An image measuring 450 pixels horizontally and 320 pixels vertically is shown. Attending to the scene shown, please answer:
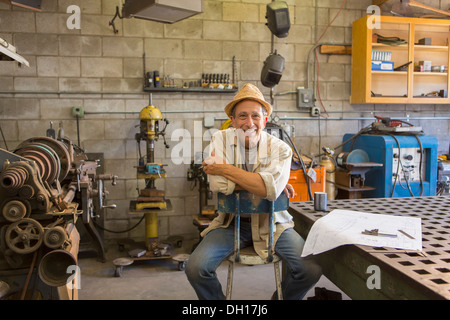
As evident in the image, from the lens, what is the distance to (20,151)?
2064mm

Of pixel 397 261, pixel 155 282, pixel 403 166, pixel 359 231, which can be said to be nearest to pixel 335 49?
pixel 403 166

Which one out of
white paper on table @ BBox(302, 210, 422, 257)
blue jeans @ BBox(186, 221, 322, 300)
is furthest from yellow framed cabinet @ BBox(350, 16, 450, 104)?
white paper on table @ BBox(302, 210, 422, 257)

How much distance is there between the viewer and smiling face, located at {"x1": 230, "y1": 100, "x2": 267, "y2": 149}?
2098mm

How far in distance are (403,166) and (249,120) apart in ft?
7.78

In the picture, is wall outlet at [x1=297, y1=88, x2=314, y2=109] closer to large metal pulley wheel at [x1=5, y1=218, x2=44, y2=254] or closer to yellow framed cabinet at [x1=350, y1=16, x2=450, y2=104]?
yellow framed cabinet at [x1=350, y1=16, x2=450, y2=104]

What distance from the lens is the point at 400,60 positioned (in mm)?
4398

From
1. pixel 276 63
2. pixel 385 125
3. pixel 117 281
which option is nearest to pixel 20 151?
pixel 117 281

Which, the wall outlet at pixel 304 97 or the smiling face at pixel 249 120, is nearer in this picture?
the smiling face at pixel 249 120

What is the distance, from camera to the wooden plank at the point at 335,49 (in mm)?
4273

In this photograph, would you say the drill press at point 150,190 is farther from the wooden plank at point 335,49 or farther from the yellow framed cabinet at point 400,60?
the yellow framed cabinet at point 400,60

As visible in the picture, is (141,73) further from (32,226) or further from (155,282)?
(32,226)

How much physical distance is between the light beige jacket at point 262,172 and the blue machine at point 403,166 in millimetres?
2037

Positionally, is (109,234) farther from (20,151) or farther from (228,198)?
(228,198)

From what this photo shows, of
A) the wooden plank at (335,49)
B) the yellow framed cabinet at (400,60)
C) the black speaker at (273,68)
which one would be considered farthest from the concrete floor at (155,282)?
the wooden plank at (335,49)
